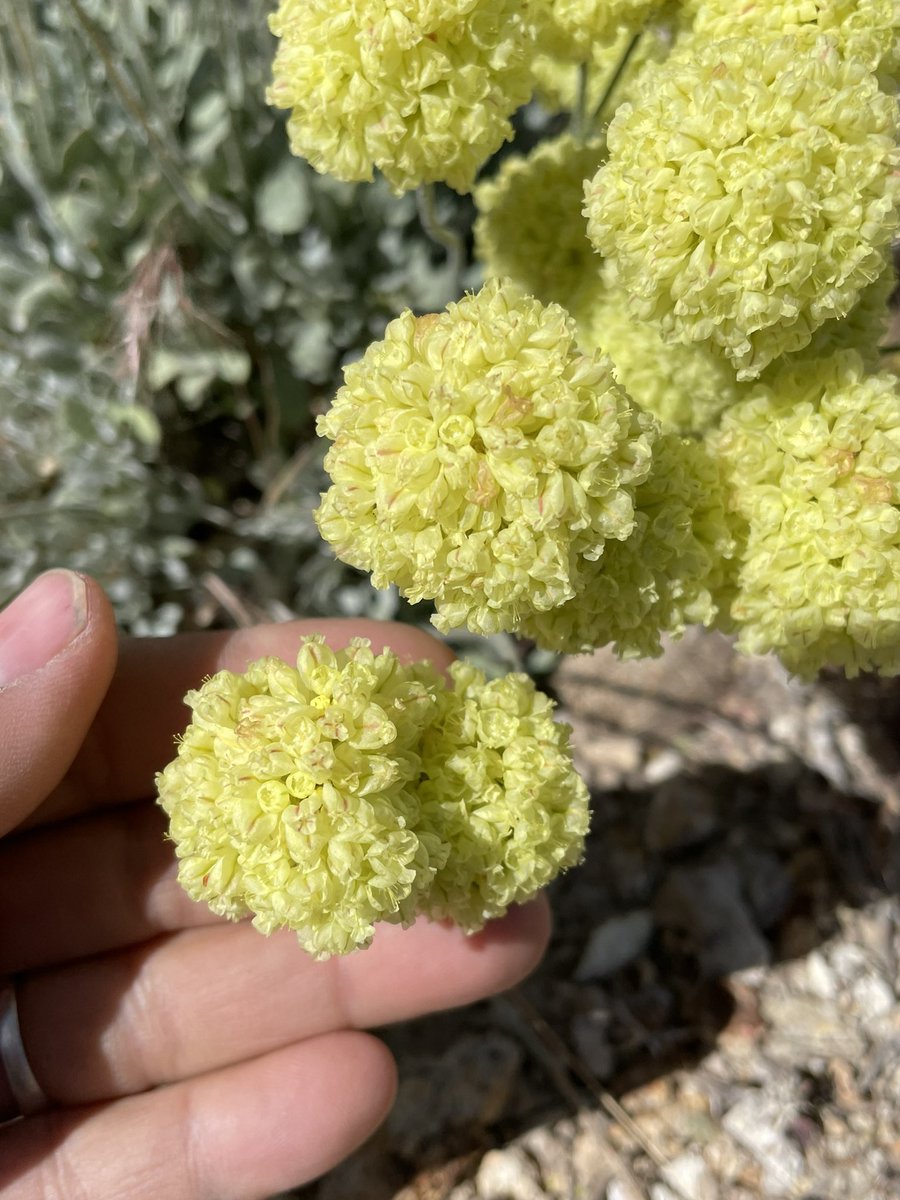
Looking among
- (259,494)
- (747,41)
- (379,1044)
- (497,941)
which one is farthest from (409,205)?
(379,1044)

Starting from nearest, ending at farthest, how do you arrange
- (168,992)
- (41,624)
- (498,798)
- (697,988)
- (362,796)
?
1. (362,796)
2. (498,798)
3. (41,624)
4. (168,992)
5. (697,988)

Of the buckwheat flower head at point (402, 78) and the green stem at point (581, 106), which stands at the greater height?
the green stem at point (581, 106)

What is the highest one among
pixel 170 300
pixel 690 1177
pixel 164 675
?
pixel 170 300

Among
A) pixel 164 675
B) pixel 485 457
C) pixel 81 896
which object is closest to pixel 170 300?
pixel 164 675

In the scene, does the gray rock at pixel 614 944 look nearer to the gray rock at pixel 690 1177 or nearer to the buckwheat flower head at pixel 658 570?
the gray rock at pixel 690 1177

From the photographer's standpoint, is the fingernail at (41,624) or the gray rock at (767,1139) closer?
the fingernail at (41,624)

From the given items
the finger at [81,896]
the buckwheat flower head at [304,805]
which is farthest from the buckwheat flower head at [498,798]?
the finger at [81,896]

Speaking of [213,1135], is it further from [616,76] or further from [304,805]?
[616,76]
